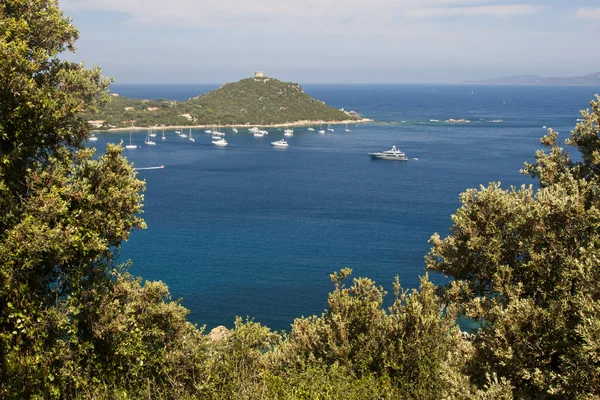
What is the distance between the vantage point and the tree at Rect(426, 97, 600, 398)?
22.6 feet

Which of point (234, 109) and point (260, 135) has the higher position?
point (234, 109)

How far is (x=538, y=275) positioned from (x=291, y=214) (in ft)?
144

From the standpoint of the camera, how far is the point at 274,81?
562 ft

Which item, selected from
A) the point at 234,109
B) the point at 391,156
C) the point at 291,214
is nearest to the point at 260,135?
the point at 234,109

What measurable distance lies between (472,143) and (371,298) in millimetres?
92831

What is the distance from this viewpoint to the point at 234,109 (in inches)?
5812

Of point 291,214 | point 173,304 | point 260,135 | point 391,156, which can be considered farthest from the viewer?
point 260,135

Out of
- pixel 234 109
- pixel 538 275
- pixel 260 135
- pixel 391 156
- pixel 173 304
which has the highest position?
pixel 234 109

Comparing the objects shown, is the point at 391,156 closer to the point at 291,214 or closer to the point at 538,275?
the point at 291,214

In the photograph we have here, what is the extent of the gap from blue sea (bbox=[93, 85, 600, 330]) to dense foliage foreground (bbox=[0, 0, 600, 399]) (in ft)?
60.6

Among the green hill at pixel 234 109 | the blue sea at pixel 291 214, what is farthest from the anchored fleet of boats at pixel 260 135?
the green hill at pixel 234 109

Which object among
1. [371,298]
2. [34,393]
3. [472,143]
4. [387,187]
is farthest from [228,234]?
[472,143]

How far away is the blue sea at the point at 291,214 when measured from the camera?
34.0 metres

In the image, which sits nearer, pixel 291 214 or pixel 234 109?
pixel 291 214
